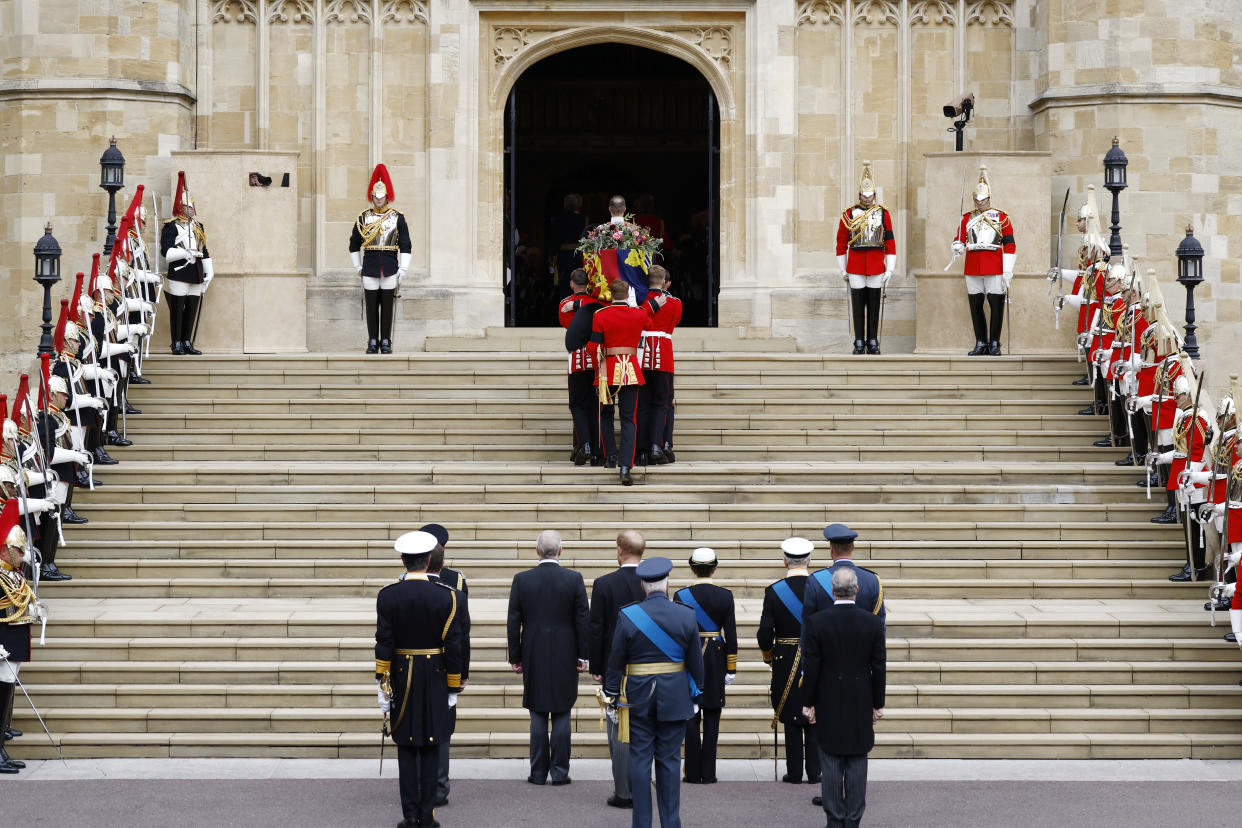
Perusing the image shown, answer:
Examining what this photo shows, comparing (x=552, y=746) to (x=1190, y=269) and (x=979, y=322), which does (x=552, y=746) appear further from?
(x=979, y=322)

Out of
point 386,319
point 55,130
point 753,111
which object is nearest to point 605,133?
point 753,111

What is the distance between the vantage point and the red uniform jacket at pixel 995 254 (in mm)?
17656

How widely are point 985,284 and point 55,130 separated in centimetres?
1023

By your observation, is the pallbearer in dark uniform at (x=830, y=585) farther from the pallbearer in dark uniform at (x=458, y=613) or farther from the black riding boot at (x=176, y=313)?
the black riding boot at (x=176, y=313)

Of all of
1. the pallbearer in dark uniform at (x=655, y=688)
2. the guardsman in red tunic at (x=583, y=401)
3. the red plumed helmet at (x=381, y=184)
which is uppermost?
the red plumed helmet at (x=381, y=184)

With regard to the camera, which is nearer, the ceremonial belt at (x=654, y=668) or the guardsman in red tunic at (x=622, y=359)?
the ceremonial belt at (x=654, y=668)

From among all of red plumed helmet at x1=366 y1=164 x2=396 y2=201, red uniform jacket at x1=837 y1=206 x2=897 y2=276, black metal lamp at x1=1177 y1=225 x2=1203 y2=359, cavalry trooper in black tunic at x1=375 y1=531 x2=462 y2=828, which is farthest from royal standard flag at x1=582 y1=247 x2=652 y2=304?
cavalry trooper in black tunic at x1=375 y1=531 x2=462 y2=828

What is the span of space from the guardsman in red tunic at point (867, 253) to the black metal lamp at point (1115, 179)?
223 cm

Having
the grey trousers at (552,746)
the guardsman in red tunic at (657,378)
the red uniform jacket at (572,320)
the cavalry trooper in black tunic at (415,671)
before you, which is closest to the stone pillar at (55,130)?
the red uniform jacket at (572,320)

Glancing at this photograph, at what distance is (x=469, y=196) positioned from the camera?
1995 centimetres

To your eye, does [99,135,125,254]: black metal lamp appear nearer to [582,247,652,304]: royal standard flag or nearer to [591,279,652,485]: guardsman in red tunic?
[582,247,652,304]: royal standard flag

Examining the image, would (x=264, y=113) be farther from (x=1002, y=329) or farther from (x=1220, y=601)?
(x=1220, y=601)

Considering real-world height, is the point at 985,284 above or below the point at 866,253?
below

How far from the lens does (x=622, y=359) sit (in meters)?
14.1
